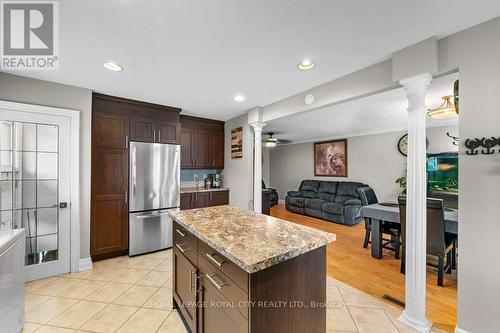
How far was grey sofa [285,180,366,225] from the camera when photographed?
5156 millimetres

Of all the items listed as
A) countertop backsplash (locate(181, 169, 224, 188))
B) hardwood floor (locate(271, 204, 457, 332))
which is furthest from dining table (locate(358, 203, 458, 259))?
countertop backsplash (locate(181, 169, 224, 188))

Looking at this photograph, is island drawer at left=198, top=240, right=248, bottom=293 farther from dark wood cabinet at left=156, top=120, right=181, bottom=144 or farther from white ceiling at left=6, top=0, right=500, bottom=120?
dark wood cabinet at left=156, top=120, right=181, bottom=144

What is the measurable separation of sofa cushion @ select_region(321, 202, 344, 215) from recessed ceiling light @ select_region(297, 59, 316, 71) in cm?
399

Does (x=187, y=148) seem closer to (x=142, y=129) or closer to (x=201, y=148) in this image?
(x=201, y=148)

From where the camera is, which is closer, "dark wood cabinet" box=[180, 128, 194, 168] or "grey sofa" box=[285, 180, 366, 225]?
"dark wood cabinet" box=[180, 128, 194, 168]

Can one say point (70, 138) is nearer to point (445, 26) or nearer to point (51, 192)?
point (51, 192)

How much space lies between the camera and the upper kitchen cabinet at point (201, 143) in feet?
13.7

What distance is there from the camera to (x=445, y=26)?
1.55 m

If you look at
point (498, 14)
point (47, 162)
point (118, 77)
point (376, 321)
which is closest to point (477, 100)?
point (498, 14)

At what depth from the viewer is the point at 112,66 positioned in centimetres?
218

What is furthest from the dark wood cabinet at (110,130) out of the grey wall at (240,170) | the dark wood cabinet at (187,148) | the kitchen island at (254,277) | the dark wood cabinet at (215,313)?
the dark wood cabinet at (215,313)

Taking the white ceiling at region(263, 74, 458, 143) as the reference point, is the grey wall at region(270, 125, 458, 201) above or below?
below

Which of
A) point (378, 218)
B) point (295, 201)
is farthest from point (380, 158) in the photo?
point (378, 218)

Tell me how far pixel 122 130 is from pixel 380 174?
5.99m
